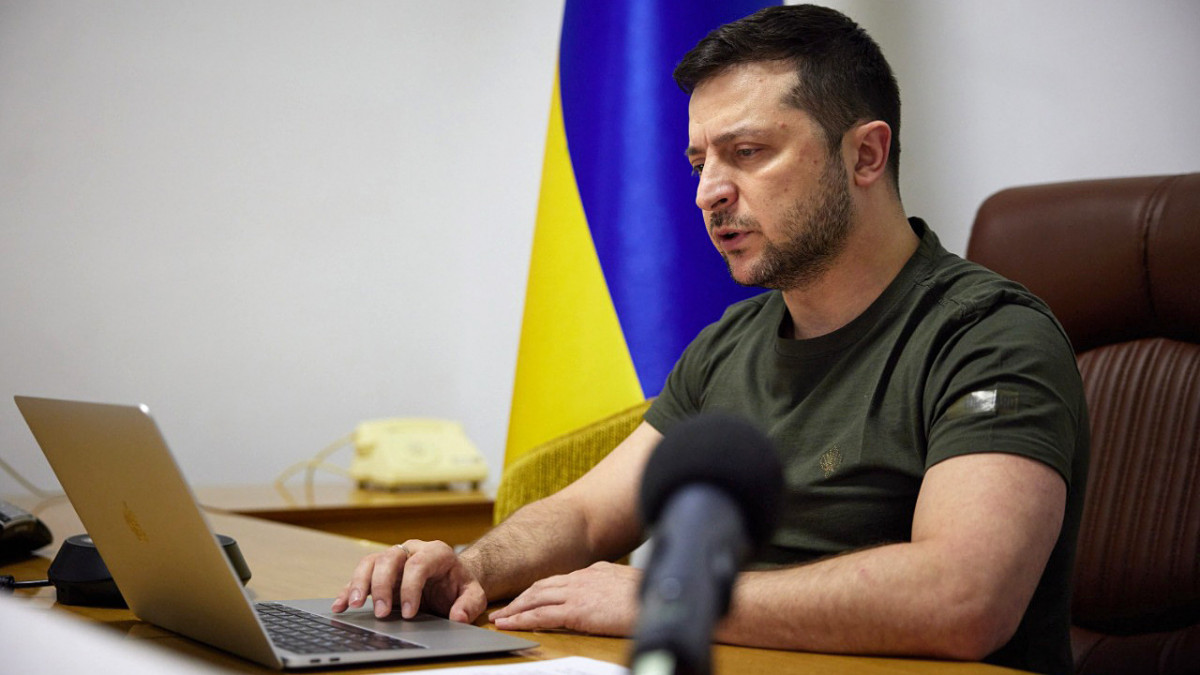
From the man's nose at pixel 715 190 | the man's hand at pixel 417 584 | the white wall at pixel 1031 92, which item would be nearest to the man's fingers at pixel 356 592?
the man's hand at pixel 417 584

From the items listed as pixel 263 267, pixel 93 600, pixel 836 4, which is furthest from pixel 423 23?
pixel 93 600

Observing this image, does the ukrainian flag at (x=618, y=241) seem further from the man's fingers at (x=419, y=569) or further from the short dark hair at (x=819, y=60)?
the man's fingers at (x=419, y=569)

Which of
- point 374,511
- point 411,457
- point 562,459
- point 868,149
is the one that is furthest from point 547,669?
point 411,457

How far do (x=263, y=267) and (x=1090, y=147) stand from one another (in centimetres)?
192

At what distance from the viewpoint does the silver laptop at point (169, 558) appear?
2.42 feet

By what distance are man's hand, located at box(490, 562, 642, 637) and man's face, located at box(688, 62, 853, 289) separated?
Answer: 470 mm

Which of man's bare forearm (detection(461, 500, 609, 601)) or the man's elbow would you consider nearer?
the man's elbow

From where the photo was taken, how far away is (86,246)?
2533mm

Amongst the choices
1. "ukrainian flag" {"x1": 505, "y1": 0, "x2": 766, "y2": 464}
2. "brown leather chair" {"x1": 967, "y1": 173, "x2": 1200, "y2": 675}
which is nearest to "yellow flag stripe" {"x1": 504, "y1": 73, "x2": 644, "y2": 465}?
"ukrainian flag" {"x1": 505, "y1": 0, "x2": 766, "y2": 464}

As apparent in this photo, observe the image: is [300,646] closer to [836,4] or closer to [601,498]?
[601,498]

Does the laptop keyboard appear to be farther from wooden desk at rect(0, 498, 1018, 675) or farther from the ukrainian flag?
the ukrainian flag

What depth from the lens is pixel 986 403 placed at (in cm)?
102

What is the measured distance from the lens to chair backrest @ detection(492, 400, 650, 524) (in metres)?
1.80

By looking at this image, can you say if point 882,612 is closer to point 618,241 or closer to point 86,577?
point 86,577
